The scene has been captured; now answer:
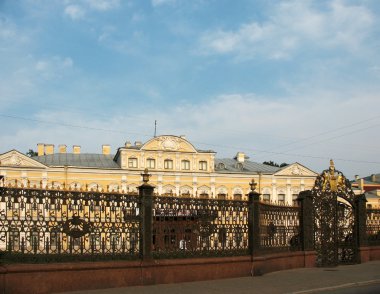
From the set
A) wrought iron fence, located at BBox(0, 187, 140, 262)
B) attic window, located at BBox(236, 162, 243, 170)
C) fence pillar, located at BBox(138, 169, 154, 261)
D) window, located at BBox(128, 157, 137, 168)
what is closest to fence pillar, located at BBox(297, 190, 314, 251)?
fence pillar, located at BBox(138, 169, 154, 261)

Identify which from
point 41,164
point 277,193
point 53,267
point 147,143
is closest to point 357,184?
point 277,193

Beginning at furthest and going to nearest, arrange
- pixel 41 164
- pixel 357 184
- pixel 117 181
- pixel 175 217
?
pixel 357 184 → pixel 117 181 → pixel 41 164 → pixel 175 217

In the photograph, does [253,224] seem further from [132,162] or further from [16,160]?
[132,162]

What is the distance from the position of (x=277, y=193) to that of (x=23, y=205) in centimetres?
4178

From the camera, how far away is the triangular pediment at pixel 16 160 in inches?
1671

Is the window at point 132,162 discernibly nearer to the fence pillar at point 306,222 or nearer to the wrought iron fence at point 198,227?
the fence pillar at point 306,222

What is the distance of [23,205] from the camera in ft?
36.9

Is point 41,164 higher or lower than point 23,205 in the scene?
higher

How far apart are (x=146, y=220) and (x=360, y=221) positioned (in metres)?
10.3

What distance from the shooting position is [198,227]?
13930 millimetres

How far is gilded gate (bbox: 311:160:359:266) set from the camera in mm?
18281

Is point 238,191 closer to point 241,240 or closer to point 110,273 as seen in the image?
point 241,240

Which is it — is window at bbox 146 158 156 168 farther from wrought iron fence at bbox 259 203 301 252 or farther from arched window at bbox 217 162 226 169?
wrought iron fence at bbox 259 203 301 252

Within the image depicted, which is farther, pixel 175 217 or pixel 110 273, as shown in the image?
pixel 175 217
